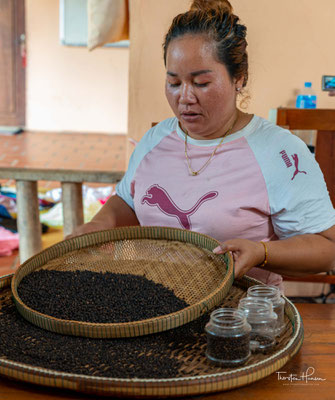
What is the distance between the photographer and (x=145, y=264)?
1260mm

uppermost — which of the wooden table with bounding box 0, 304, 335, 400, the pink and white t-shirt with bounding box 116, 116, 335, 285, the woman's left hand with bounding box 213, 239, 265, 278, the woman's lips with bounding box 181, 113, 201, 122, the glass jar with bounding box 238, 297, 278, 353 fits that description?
the woman's lips with bounding box 181, 113, 201, 122

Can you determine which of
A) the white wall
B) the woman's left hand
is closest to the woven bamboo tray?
the woman's left hand

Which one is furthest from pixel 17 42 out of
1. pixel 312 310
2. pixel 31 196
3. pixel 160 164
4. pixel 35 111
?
pixel 312 310

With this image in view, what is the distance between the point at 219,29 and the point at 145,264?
1.97 feet

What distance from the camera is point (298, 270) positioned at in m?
1.36

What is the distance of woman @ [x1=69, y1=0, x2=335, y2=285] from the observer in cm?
138

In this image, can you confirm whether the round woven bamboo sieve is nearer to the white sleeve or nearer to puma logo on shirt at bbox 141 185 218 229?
puma logo on shirt at bbox 141 185 218 229

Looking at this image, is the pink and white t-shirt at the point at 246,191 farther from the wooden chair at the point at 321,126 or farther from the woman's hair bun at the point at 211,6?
the wooden chair at the point at 321,126

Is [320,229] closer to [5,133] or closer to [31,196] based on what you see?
[31,196]

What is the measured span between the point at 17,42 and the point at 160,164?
7458 millimetres

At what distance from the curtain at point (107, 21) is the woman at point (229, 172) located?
157 cm

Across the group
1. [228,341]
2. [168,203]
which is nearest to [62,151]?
[168,203]

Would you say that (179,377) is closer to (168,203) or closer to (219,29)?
(168,203)

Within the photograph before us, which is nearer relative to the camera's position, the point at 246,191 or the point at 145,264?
the point at 145,264
